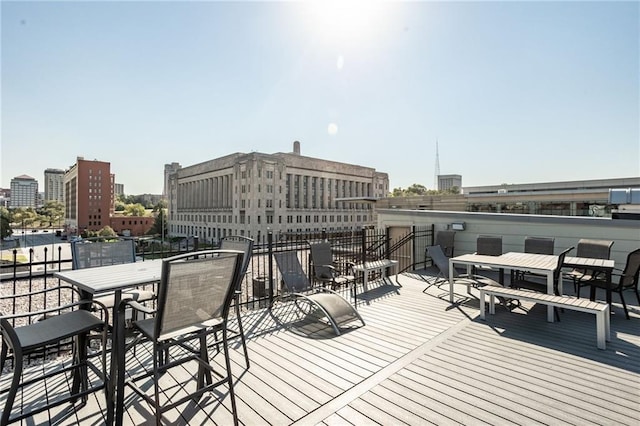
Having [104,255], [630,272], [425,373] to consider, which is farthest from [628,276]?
[104,255]

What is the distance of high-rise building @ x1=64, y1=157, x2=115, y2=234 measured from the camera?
247ft

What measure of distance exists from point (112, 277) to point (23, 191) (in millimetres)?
193542

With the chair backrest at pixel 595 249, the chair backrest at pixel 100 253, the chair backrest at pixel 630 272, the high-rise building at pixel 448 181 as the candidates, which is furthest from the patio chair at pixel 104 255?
the high-rise building at pixel 448 181

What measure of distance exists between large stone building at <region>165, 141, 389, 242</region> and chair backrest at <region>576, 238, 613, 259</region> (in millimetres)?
35622

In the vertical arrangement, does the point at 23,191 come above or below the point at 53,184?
below

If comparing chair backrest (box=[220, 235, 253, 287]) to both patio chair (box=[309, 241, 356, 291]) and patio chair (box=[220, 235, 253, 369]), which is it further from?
patio chair (box=[309, 241, 356, 291])

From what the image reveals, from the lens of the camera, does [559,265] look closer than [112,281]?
No

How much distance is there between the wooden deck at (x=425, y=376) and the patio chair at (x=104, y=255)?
76cm

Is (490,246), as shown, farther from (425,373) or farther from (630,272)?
(425,373)

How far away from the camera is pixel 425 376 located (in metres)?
2.82

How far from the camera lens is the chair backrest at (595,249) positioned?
563 cm

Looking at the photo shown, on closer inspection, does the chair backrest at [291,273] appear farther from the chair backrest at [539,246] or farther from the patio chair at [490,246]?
the chair backrest at [539,246]

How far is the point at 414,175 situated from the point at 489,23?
76.2m

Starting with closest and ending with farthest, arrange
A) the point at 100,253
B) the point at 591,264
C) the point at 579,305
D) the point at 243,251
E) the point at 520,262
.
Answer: the point at 243,251, the point at 100,253, the point at 579,305, the point at 591,264, the point at 520,262
